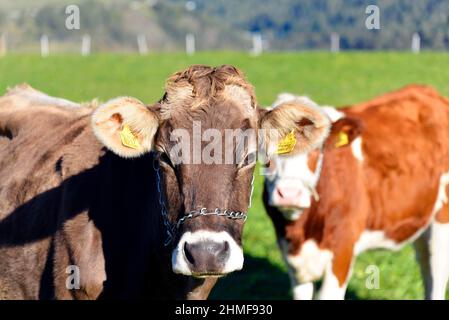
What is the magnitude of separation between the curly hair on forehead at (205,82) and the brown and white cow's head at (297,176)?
2454mm

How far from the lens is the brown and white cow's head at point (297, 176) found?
22.8 ft

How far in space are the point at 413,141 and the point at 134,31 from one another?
132 meters

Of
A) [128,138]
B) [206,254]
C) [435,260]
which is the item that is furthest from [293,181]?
[206,254]

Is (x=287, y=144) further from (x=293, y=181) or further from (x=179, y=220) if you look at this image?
(x=293, y=181)

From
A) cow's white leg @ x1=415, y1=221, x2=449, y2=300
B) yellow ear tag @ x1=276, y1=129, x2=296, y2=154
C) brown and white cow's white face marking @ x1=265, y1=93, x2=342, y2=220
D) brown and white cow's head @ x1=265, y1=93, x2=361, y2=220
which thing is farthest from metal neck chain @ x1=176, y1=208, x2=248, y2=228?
cow's white leg @ x1=415, y1=221, x2=449, y2=300

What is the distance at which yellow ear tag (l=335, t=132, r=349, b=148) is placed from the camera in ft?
24.3

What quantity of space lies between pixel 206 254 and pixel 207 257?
13 millimetres

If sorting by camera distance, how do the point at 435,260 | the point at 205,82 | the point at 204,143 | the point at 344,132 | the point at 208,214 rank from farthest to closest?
the point at 435,260
the point at 344,132
the point at 205,82
the point at 204,143
the point at 208,214

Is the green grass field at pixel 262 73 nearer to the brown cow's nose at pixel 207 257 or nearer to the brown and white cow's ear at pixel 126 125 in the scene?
the brown and white cow's ear at pixel 126 125

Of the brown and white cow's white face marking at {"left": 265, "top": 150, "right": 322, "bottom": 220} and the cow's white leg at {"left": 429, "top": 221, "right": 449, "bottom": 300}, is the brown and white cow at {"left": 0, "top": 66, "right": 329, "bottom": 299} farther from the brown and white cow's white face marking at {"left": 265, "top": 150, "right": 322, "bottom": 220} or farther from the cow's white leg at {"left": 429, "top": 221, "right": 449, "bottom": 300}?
the cow's white leg at {"left": 429, "top": 221, "right": 449, "bottom": 300}

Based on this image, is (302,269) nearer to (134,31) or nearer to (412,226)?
(412,226)

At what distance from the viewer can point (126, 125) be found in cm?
432

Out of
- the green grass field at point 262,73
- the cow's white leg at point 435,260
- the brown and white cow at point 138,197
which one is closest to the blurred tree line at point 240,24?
the green grass field at point 262,73
